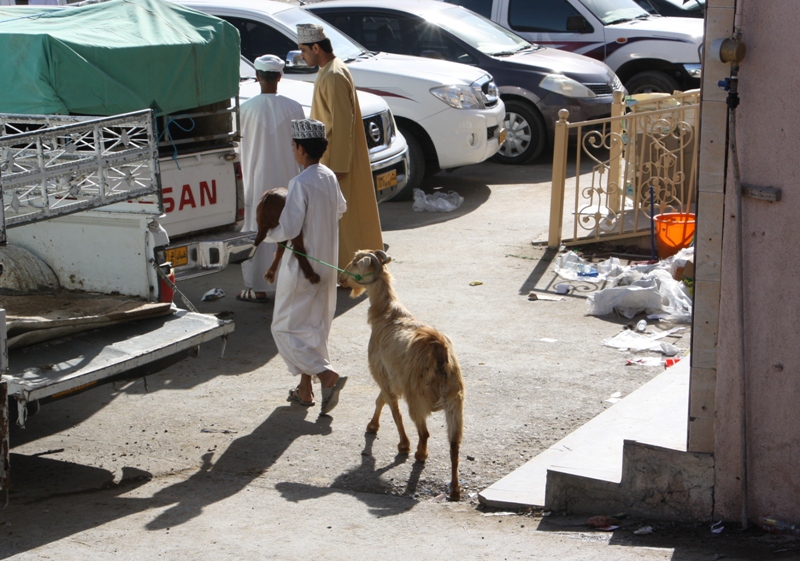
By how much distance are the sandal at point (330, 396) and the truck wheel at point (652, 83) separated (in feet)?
31.7

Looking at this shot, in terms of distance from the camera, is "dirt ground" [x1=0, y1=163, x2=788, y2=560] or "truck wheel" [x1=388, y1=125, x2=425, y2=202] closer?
"dirt ground" [x1=0, y1=163, x2=788, y2=560]

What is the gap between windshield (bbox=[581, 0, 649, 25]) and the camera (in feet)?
45.5

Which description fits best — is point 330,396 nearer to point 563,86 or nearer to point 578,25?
point 563,86

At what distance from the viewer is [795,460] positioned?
3.79 metres

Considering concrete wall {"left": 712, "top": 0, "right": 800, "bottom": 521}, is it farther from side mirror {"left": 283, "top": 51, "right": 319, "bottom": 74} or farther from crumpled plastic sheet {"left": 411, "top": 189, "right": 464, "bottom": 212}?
crumpled plastic sheet {"left": 411, "top": 189, "right": 464, "bottom": 212}

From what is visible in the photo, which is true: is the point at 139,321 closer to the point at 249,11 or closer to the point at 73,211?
the point at 73,211

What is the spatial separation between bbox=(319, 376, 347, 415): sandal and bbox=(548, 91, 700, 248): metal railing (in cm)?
372

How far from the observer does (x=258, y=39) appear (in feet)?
34.8

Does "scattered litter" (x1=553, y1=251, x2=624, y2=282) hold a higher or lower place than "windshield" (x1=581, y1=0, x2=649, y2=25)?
lower

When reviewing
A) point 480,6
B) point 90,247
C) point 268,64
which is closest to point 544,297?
point 268,64

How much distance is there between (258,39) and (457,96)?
Answer: 2.18 m

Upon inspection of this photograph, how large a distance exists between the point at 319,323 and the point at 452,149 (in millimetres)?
5499

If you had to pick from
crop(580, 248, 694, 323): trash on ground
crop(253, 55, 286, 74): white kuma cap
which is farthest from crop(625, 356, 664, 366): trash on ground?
crop(253, 55, 286, 74): white kuma cap

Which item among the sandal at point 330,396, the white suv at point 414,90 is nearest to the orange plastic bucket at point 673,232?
the white suv at point 414,90
